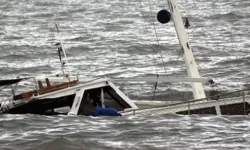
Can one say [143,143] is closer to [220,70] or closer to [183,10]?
[220,70]

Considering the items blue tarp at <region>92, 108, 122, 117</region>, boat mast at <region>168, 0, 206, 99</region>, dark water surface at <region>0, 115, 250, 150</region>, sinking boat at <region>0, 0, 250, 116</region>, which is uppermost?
boat mast at <region>168, 0, 206, 99</region>

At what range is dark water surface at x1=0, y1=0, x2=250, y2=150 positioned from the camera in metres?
18.5

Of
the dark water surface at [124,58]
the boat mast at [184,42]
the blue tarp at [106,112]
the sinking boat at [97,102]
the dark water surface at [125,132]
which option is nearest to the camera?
the dark water surface at [125,132]

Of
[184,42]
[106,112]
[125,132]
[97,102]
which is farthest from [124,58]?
[125,132]

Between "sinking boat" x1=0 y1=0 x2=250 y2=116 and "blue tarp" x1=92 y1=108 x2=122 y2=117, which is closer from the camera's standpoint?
"sinking boat" x1=0 y1=0 x2=250 y2=116

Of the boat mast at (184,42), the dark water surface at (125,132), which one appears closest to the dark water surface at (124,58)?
the dark water surface at (125,132)

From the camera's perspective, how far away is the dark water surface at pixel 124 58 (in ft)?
60.7

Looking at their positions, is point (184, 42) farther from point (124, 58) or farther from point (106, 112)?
point (124, 58)

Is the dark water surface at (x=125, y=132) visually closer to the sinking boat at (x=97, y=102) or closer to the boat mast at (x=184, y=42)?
the sinking boat at (x=97, y=102)

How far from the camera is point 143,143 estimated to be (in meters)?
17.9

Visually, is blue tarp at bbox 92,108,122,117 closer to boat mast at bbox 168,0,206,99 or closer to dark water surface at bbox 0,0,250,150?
dark water surface at bbox 0,0,250,150

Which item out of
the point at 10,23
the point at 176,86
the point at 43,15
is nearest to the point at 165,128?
the point at 176,86

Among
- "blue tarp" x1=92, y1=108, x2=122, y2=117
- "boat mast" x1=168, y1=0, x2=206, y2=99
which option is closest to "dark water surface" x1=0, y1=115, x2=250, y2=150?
"blue tarp" x1=92, y1=108, x2=122, y2=117

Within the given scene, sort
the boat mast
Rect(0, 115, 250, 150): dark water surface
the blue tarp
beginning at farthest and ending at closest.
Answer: the boat mast → the blue tarp → Rect(0, 115, 250, 150): dark water surface
